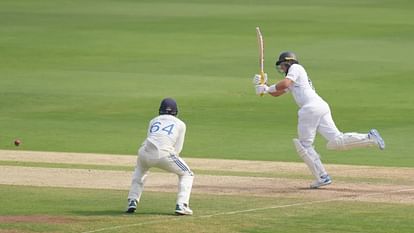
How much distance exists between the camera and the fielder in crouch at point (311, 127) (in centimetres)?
1823

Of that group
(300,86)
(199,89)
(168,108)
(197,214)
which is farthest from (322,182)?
(199,89)

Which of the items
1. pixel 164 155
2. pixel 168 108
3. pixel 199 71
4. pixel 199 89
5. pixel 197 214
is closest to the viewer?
pixel 164 155

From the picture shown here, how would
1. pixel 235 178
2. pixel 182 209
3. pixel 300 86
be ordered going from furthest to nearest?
pixel 235 178, pixel 300 86, pixel 182 209

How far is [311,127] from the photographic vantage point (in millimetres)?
18328

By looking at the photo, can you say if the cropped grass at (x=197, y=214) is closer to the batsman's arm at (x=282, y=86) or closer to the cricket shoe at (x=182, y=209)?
the cricket shoe at (x=182, y=209)

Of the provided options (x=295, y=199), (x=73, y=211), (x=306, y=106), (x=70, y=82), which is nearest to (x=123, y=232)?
(x=73, y=211)

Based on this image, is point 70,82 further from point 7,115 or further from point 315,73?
point 315,73

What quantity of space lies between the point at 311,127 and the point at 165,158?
3.18 meters

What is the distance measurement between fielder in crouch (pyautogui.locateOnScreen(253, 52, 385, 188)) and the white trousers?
287cm

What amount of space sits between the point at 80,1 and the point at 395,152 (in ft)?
91.9

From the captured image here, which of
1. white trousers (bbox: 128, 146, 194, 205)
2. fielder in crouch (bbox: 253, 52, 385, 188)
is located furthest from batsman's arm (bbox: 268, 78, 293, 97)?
white trousers (bbox: 128, 146, 194, 205)

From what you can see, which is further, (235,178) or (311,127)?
(235,178)

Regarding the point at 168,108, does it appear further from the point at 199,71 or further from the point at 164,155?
the point at 199,71

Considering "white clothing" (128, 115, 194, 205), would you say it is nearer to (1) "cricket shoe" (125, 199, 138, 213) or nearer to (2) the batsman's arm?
(1) "cricket shoe" (125, 199, 138, 213)
